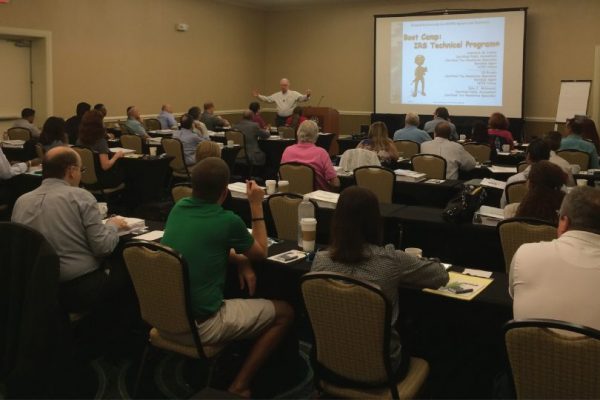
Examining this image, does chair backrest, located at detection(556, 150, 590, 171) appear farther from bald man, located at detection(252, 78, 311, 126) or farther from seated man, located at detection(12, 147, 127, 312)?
bald man, located at detection(252, 78, 311, 126)

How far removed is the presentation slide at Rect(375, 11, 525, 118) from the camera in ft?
44.1

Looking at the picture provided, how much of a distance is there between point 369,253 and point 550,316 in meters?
0.77

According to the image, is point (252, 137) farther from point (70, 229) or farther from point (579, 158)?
point (70, 229)

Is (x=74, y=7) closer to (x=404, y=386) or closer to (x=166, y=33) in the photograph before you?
(x=166, y=33)

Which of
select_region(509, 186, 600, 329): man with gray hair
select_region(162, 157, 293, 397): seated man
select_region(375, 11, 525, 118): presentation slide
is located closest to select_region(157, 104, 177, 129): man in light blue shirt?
select_region(375, 11, 525, 118): presentation slide

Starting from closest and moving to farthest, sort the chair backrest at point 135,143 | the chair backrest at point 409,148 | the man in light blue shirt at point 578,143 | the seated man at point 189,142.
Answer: the man in light blue shirt at point 578,143, the chair backrest at point 409,148, the seated man at point 189,142, the chair backrest at point 135,143

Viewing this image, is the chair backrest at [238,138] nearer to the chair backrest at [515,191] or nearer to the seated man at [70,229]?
the chair backrest at [515,191]

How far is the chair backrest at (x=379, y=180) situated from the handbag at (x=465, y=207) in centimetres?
159

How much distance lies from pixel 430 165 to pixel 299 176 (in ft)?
5.19

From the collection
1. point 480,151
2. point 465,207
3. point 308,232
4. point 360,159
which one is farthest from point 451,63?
point 308,232

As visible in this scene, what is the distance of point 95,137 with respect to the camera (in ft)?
24.7

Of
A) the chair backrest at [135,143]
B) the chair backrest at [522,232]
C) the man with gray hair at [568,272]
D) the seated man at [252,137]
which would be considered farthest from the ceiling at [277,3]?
the man with gray hair at [568,272]

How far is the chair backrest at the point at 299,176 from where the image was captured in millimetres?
6309

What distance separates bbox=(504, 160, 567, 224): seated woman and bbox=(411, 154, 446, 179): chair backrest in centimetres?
307
